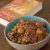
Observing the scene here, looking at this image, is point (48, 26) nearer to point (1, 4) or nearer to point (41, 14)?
point (41, 14)

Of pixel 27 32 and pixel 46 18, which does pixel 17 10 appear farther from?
pixel 27 32

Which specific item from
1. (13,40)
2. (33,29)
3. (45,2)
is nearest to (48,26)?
(33,29)

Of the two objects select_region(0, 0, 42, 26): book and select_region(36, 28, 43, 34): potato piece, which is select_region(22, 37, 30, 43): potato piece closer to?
select_region(36, 28, 43, 34): potato piece

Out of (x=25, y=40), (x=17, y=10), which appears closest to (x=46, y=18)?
(x=17, y=10)

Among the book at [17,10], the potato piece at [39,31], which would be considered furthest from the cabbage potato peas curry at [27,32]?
the book at [17,10]

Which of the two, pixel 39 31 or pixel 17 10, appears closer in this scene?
pixel 39 31

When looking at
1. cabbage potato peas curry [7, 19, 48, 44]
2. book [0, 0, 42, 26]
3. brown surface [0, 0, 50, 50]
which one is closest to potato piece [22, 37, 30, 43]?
cabbage potato peas curry [7, 19, 48, 44]
